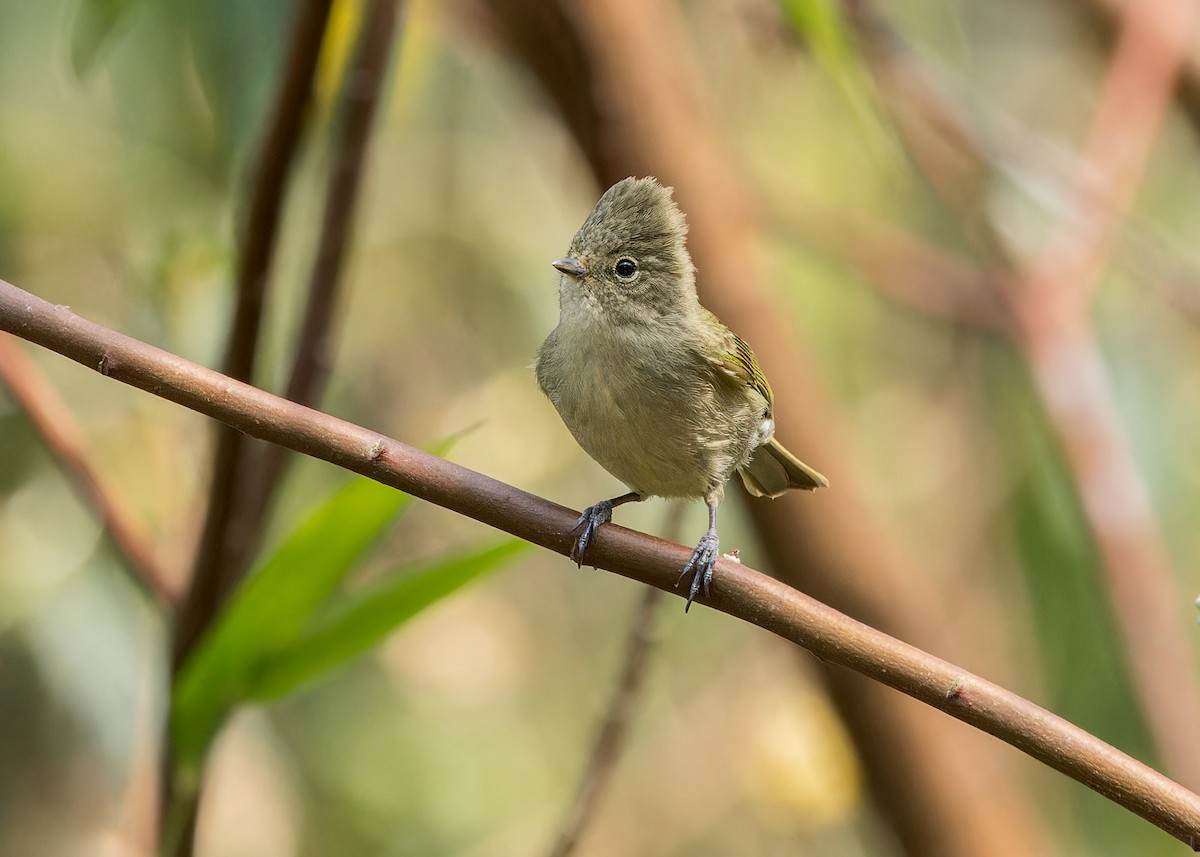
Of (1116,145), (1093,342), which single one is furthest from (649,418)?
(1093,342)

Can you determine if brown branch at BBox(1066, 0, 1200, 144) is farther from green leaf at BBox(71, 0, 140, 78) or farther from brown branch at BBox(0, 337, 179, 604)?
brown branch at BBox(0, 337, 179, 604)

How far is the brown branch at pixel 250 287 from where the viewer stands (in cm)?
208

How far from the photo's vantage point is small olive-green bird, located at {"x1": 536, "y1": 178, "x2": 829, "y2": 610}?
2.23 metres

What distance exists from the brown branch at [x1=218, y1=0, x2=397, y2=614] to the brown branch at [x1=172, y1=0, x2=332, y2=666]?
2.2 inches

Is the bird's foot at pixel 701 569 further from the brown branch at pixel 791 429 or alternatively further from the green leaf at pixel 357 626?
the brown branch at pixel 791 429

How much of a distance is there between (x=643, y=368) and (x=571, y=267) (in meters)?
0.26

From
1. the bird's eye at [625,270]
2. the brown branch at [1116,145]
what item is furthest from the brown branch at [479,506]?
the brown branch at [1116,145]

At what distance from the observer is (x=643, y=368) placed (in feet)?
7.55

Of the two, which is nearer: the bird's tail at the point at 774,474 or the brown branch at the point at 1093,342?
the bird's tail at the point at 774,474

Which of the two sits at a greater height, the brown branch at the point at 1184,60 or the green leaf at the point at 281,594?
the brown branch at the point at 1184,60

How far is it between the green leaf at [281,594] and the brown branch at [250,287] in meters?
0.27

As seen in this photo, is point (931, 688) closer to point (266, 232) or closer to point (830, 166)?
point (266, 232)

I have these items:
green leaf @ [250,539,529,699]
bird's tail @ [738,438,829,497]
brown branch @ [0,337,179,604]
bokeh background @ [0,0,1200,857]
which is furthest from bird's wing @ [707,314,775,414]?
brown branch @ [0,337,179,604]

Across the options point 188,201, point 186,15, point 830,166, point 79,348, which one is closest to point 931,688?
point 79,348
